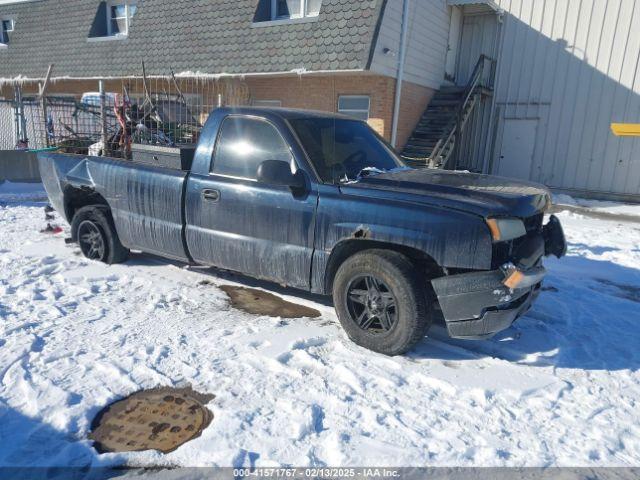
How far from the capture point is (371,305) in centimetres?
377

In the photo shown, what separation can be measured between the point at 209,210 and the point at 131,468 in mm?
2544

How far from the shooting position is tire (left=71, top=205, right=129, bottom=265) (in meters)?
5.68

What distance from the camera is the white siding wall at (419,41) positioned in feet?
36.5

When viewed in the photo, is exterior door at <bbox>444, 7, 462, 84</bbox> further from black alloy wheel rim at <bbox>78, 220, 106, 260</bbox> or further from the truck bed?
black alloy wheel rim at <bbox>78, 220, 106, 260</bbox>

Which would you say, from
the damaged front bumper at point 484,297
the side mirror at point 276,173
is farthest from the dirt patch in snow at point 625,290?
the side mirror at point 276,173

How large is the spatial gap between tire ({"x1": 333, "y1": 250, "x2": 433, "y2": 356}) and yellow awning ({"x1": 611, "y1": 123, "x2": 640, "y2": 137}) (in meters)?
10.8

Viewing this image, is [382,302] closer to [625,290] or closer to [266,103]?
[625,290]

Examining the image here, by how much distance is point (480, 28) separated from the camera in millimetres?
14266

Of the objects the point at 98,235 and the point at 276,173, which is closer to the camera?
the point at 276,173

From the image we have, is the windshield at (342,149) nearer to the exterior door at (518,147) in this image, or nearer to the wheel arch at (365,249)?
the wheel arch at (365,249)

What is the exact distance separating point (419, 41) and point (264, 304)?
1037 cm

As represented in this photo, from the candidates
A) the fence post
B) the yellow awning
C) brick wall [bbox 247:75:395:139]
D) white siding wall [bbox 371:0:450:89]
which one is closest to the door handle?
white siding wall [bbox 371:0:450:89]

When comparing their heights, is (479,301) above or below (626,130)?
below

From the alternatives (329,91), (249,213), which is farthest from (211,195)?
(329,91)
